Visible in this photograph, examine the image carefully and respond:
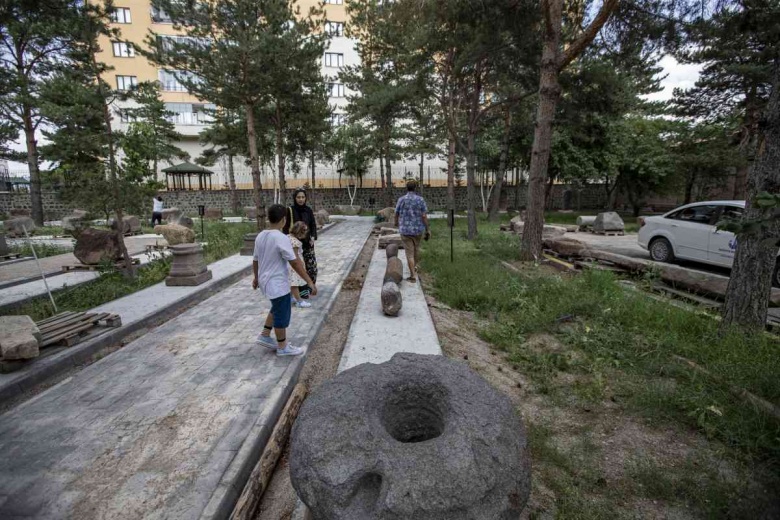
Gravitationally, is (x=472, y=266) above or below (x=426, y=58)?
below

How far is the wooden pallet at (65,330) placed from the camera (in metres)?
4.11

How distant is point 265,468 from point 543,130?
905 cm

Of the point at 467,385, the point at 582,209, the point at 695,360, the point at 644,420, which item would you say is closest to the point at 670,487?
the point at 644,420

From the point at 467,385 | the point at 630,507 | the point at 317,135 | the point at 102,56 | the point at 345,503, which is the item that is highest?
the point at 102,56

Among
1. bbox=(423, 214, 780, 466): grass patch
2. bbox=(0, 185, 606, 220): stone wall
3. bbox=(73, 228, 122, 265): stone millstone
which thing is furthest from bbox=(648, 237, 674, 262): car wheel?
bbox=(0, 185, 606, 220): stone wall

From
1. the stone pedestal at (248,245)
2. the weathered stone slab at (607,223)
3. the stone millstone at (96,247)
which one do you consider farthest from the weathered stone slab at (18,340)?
the weathered stone slab at (607,223)

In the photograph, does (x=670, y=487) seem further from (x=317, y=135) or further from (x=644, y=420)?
(x=317, y=135)

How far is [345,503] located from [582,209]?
31.8m

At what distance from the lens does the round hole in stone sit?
2479 mm

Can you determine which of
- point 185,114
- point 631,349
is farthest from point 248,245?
point 185,114

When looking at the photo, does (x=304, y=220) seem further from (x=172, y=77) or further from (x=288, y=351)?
(x=172, y=77)

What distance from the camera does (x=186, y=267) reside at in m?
7.68

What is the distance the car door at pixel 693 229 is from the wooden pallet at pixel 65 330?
1126cm

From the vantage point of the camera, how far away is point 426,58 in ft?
41.9
